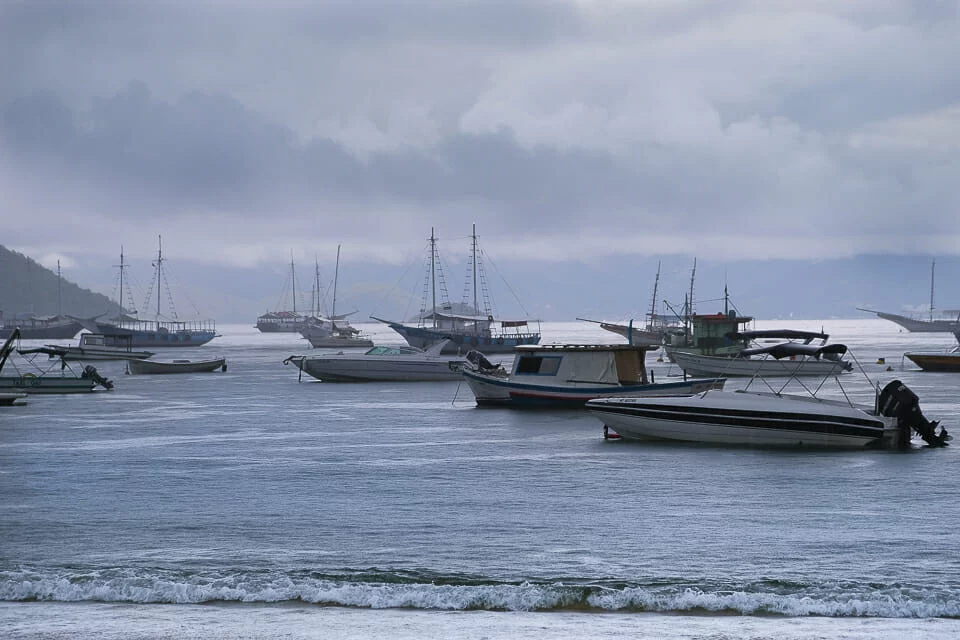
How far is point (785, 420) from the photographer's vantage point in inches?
1307

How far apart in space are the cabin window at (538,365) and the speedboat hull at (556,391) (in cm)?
58

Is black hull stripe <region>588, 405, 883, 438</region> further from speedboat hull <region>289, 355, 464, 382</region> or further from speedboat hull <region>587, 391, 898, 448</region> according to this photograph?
speedboat hull <region>289, 355, 464, 382</region>

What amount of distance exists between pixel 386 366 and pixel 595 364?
113 ft

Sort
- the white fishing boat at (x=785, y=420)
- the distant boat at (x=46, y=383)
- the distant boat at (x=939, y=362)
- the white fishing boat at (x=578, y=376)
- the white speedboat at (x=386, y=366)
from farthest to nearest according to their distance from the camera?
the distant boat at (x=939, y=362)
the white speedboat at (x=386, y=366)
the distant boat at (x=46, y=383)
the white fishing boat at (x=578, y=376)
the white fishing boat at (x=785, y=420)

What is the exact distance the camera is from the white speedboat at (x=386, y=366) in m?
78.1

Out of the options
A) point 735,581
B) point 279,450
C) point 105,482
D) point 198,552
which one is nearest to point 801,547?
point 735,581

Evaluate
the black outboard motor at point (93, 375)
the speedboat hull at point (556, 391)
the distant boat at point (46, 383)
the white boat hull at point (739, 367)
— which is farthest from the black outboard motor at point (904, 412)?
the black outboard motor at point (93, 375)

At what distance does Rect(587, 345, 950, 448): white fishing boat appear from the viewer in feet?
109

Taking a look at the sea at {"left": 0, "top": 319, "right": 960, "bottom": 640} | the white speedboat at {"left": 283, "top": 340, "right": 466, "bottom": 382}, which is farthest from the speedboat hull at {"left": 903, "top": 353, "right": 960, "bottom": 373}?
the sea at {"left": 0, "top": 319, "right": 960, "bottom": 640}

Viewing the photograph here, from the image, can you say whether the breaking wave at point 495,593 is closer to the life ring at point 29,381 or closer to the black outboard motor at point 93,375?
the life ring at point 29,381

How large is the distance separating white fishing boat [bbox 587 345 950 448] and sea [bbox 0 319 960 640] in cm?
53

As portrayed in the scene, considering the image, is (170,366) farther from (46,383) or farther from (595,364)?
(595,364)

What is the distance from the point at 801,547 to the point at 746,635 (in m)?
5.81

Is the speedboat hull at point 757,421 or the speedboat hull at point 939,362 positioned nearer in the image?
the speedboat hull at point 757,421
